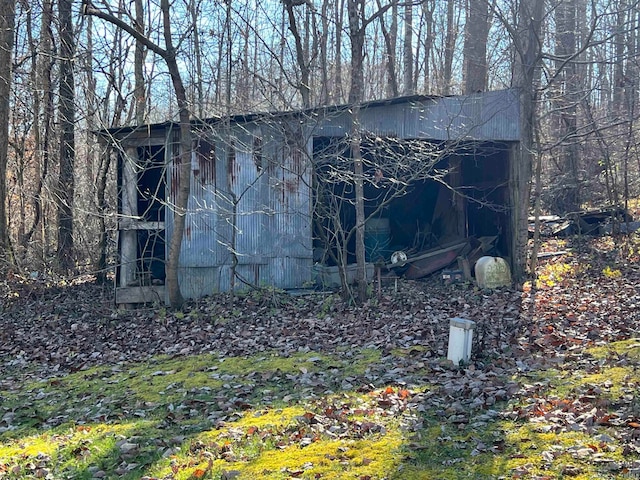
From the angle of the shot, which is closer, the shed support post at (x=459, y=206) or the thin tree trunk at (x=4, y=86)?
the thin tree trunk at (x=4, y=86)

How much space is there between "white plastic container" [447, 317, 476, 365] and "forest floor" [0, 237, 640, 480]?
5.8 inches

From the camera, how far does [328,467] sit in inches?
181

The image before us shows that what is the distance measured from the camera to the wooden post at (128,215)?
41.4 ft

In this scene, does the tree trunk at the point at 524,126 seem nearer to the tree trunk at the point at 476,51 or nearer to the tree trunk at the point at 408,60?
the tree trunk at the point at 476,51

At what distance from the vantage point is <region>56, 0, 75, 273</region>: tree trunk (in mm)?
15602

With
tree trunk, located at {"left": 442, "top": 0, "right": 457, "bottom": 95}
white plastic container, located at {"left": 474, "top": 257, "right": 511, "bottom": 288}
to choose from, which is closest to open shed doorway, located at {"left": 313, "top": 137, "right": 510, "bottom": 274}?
white plastic container, located at {"left": 474, "top": 257, "right": 511, "bottom": 288}

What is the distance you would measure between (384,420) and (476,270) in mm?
7747

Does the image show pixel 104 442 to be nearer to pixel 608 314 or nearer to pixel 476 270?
pixel 608 314

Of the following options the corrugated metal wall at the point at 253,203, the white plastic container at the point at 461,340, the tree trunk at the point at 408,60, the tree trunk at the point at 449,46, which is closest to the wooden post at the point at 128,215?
the corrugated metal wall at the point at 253,203

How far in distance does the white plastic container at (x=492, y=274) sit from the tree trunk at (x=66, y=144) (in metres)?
9.56

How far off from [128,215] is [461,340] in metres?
7.86

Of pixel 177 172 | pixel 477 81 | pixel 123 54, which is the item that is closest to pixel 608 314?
pixel 177 172

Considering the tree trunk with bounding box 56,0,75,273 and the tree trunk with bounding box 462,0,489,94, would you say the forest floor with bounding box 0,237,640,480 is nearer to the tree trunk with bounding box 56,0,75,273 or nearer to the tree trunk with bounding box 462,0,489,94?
the tree trunk with bounding box 56,0,75,273

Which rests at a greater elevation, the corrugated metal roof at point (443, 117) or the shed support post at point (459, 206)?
the corrugated metal roof at point (443, 117)
